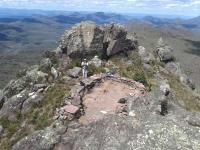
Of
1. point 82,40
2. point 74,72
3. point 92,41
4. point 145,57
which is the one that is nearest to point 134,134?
point 74,72

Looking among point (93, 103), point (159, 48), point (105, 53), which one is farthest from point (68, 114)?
point (159, 48)

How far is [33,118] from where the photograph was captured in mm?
32906

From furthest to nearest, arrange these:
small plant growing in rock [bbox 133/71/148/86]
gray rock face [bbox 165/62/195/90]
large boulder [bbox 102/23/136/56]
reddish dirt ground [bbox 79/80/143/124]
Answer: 1. gray rock face [bbox 165/62/195/90]
2. large boulder [bbox 102/23/136/56]
3. small plant growing in rock [bbox 133/71/148/86]
4. reddish dirt ground [bbox 79/80/143/124]

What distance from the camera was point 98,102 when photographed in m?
34.1

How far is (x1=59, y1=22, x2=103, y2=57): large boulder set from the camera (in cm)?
4850

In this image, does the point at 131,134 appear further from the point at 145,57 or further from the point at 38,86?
the point at 145,57

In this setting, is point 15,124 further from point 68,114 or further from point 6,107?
point 68,114

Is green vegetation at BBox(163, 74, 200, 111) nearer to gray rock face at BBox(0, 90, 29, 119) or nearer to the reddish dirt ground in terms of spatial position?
the reddish dirt ground

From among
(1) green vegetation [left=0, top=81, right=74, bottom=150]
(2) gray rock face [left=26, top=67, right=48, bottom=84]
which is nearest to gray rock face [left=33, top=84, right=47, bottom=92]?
(1) green vegetation [left=0, top=81, right=74, bottom=150]

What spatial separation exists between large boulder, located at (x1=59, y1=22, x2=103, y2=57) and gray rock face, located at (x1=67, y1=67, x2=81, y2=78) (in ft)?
18.4

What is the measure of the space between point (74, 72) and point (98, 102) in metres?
8.42

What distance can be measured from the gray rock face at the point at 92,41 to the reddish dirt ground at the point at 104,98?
11786 millimetres

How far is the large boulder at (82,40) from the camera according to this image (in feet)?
159

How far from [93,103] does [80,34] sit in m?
18.3
